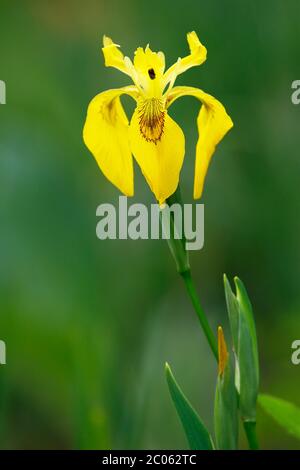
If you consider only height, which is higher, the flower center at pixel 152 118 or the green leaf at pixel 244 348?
the flower center at pixel 152 118

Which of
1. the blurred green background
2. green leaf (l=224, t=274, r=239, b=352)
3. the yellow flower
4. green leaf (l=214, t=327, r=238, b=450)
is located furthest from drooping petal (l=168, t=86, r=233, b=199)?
the blurred green background

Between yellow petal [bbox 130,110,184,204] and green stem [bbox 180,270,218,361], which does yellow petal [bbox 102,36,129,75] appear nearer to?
yellow petal [bbox 130,110,184,204]

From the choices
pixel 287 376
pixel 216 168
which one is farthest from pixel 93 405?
pixel 216 168

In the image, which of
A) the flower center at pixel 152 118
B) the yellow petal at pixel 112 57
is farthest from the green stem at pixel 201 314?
the yellow petal at pixel 112 57

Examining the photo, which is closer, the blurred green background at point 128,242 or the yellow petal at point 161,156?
the yellow petal at point 161,156

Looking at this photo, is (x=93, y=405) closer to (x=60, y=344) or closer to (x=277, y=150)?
(x=60, y=344)

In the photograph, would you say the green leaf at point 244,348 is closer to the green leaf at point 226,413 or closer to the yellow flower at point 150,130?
the green leaf at point 226,413
